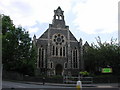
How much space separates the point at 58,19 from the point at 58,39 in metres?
6.26

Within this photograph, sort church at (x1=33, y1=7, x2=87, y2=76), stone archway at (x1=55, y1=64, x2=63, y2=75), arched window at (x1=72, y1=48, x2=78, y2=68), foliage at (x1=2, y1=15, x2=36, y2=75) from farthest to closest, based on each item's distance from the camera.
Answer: arched window at (x1=72, y1=48, x2=78, y2=68)
stone archway at (x1=55, y1=64, x2=63, y2=75)
church at (x1=33, y1=7, x2=87, y2=76)
foliage at (x1=2, y1=15, x2=36, y2=75)

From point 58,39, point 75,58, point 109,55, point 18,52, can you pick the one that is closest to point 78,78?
point 109,55

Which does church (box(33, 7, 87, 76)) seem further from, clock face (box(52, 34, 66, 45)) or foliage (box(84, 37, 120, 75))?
foliage (box(84, 37, 120, 75))

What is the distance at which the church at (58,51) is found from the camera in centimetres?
4619

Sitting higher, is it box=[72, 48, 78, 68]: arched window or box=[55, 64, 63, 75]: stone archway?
box=[72, 48, 78, 68]: arched window

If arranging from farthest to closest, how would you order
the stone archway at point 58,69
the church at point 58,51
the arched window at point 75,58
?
1. the arched window at point 75,58
2. the stone archway at point 58,69
3. the church at point 58,51

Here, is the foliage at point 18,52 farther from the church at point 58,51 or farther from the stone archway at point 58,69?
the stone archway at point 58,69

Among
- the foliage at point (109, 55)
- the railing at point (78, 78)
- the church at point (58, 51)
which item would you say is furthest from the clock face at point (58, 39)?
the railing at point (78, 78)

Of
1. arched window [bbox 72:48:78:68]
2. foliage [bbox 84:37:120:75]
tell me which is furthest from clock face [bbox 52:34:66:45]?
foliage [bbox 84:37:120:75]

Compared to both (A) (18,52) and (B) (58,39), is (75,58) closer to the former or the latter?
(B) (58,39)

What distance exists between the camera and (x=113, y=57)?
34.0m

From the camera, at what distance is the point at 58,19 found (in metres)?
50.0

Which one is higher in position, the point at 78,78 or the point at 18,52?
the point at 18,52

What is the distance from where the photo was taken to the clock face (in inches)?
1886
